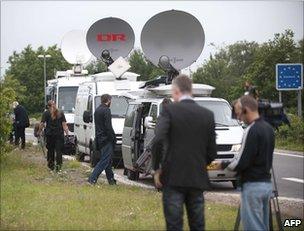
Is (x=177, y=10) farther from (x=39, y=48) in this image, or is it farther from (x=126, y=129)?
(x=39, y=48)

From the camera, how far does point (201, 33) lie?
16.0 meters

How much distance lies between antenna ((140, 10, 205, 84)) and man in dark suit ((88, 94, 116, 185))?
2.69 metres

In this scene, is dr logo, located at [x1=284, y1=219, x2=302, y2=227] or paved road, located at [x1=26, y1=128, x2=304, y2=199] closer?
dr logo, located at [x1=284, y1=219, x2=302, y2=227]

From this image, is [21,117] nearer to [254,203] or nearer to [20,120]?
[20,120]

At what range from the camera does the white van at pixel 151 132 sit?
45.0 ft

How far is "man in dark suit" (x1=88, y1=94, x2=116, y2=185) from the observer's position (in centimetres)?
1367

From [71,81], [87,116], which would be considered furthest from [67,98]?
[87,116]

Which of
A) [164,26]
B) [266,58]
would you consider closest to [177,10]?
[164,26]

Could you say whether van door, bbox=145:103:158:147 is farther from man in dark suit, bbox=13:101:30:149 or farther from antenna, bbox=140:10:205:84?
man in dark suit, bbox=13:101:30:149

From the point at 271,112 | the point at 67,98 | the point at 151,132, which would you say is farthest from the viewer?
the point at 67,98

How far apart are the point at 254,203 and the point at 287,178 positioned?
10.6 m

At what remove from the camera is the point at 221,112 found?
1459cm

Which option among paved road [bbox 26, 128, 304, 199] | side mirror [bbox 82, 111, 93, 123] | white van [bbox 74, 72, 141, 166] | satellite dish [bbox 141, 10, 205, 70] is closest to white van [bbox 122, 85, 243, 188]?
paved road [bbox 26, 128, 304, 199]

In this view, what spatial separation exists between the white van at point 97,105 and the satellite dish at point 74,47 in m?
6.84
